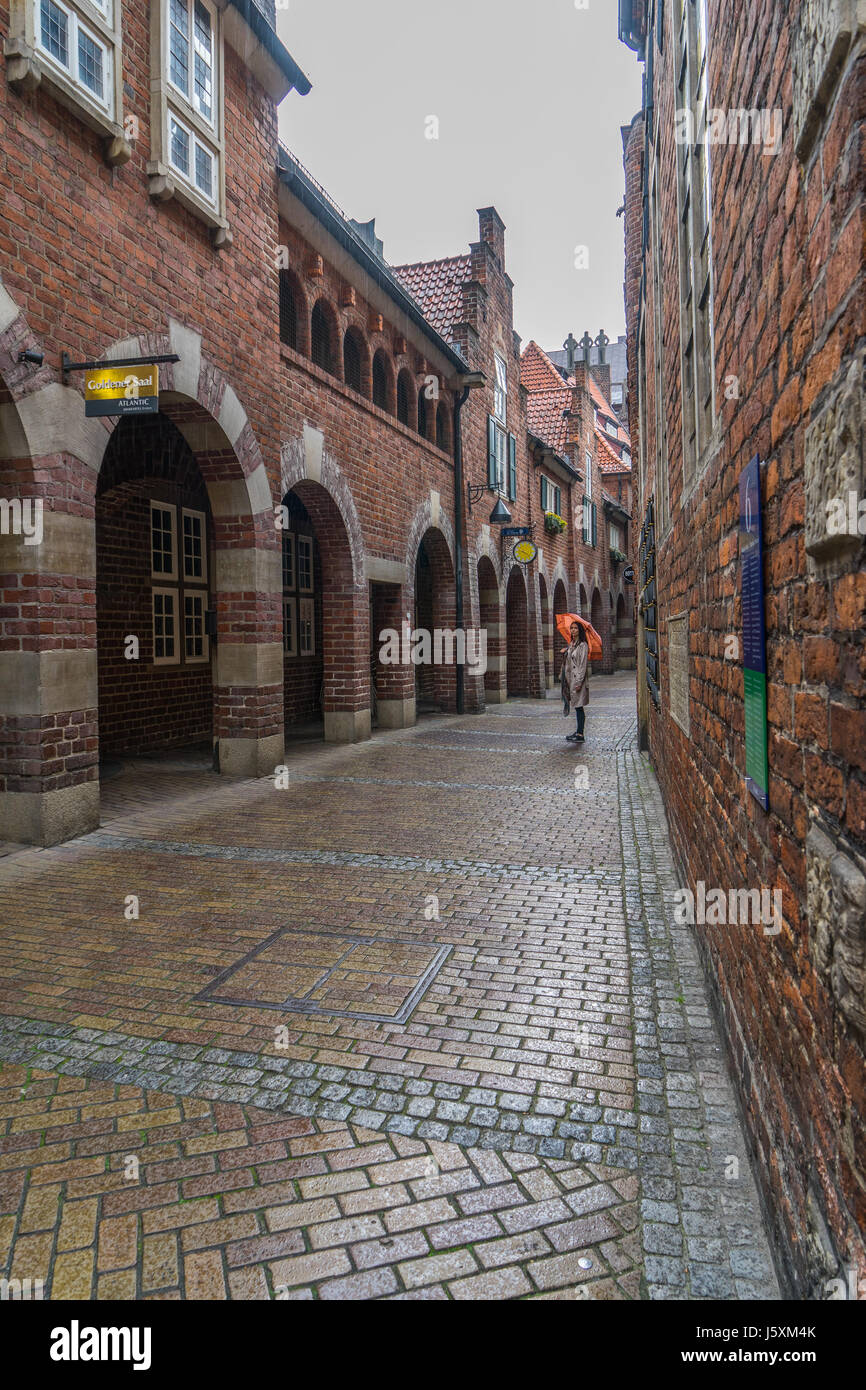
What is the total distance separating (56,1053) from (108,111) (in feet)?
23.2

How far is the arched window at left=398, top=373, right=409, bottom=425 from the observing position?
14.9 metres

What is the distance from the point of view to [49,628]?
627 centimetres

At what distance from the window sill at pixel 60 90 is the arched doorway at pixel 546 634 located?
1777 cm

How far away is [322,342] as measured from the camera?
1229 centimetres

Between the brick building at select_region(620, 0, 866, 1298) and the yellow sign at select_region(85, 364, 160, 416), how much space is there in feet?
13.9

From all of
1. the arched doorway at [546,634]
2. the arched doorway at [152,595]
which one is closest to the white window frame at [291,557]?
the arched doorway at [152,595]

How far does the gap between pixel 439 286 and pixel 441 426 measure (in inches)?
166

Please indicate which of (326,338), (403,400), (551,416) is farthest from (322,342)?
(551,416)

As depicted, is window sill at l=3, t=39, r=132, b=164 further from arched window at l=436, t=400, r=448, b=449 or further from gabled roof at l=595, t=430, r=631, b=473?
gabled roof at l=595, t=430, r=631, b=473

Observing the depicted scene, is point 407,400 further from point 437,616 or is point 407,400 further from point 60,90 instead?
point 60,90

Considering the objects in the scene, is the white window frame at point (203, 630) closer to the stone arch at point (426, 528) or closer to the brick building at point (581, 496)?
the stone arch at point (426, 528)

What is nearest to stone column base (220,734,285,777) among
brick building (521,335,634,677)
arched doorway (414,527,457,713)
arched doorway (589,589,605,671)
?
arched doorway (414,527,457,713)
